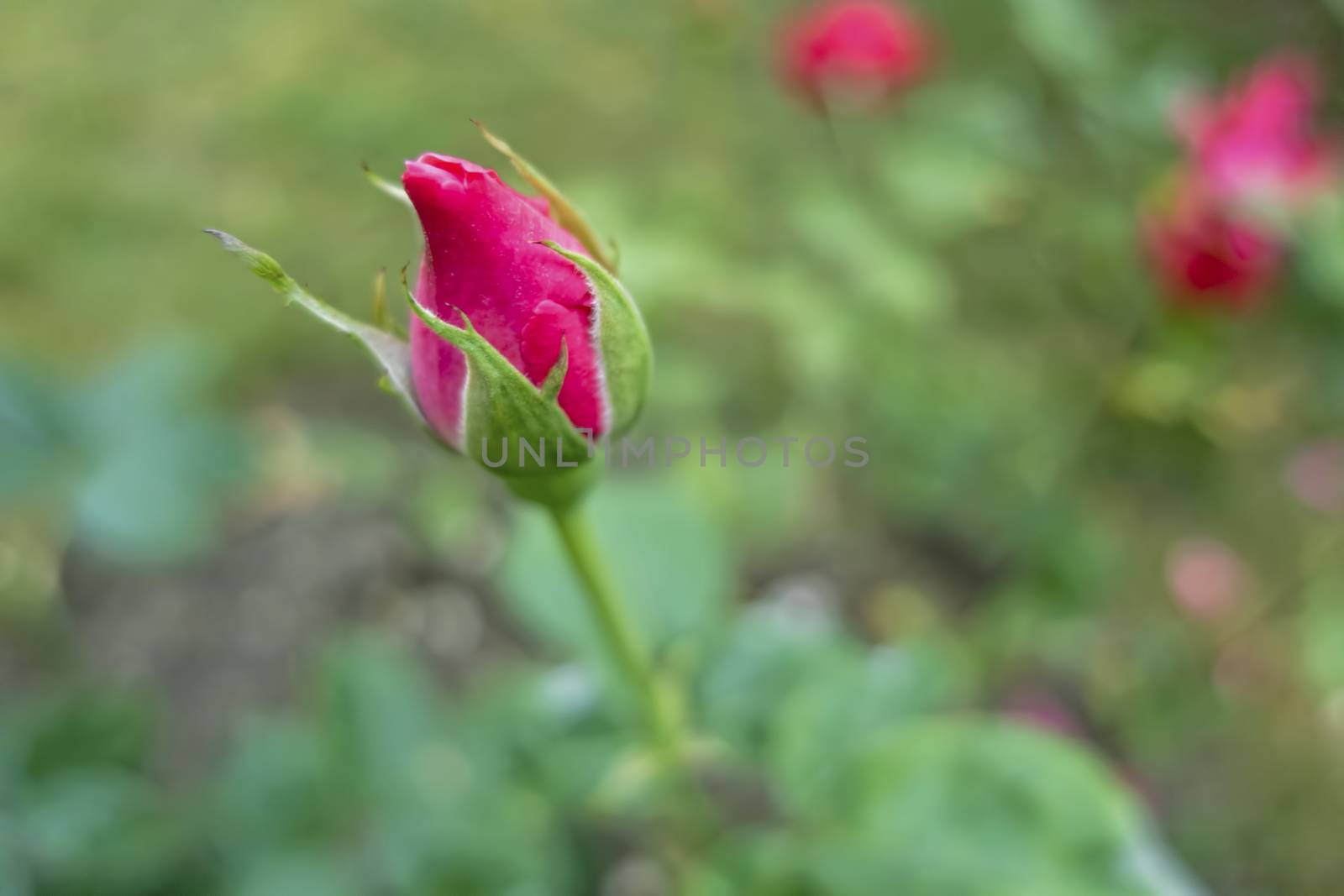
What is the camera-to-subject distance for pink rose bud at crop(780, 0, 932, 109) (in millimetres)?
986

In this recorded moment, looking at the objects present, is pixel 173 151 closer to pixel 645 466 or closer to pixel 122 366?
pixel 122 366

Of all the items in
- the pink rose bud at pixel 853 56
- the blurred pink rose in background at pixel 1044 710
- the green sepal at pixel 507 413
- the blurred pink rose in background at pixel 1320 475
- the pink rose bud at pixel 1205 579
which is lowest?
the blurred pink rose in background at pixel 1044 710

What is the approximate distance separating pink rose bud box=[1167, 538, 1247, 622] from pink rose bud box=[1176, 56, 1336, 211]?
17.2 inches

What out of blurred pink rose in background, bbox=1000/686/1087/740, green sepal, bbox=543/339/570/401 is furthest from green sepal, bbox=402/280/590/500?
blurred pink rose in background, bbox=1000/686/1087/740

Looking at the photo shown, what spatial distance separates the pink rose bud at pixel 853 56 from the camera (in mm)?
986

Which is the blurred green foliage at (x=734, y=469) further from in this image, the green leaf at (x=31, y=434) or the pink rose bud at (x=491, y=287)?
the pink rose bud at (x=491, y=287)

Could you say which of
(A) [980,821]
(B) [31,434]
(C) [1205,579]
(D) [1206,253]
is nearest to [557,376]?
(A) [980,821]

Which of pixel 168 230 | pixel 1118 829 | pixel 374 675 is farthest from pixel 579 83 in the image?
pixel 1118 829

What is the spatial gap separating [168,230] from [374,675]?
1.06 meters

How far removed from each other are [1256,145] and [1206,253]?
0.08m

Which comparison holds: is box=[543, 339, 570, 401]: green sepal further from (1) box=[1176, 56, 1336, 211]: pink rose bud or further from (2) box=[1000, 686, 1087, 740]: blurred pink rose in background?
(2) box=[1000, 686, 1087, 740]: blurred pink rose in background

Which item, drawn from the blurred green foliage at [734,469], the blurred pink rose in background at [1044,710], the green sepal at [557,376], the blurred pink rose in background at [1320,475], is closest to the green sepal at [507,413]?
the green sepal at [557,376]

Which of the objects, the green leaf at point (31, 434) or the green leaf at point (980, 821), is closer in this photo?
the green leaf at point (980, 821)

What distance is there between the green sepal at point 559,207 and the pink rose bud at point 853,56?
29.5 inches
